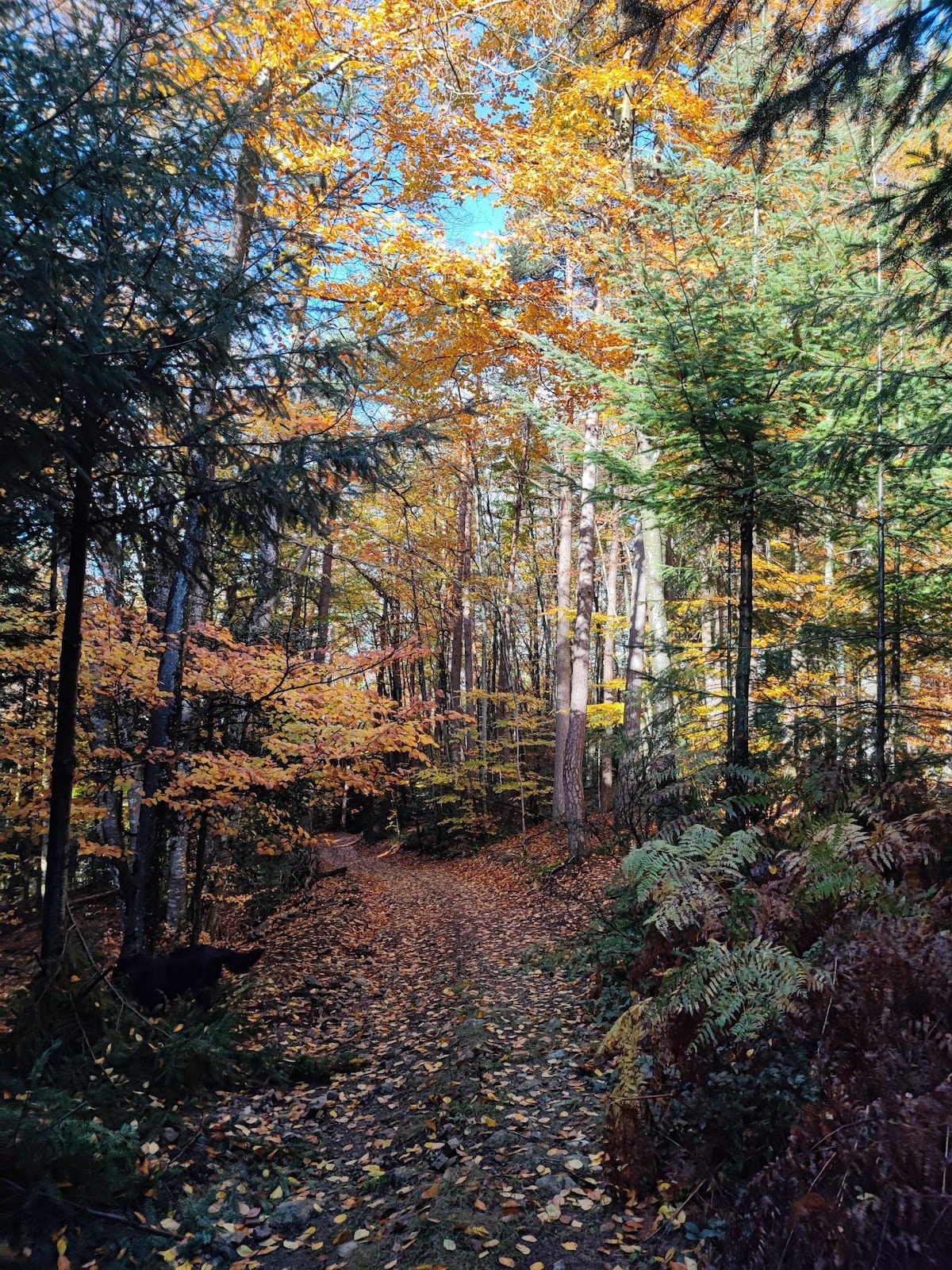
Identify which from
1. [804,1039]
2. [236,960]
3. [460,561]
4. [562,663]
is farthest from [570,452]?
[460,561]

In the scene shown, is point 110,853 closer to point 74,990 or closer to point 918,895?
point 74,990

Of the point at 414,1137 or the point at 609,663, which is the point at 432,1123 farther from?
the point at 609,663

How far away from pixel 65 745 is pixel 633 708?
34.4ft

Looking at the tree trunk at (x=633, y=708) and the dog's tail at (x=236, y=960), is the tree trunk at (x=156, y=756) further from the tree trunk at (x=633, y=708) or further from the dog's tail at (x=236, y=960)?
the tree trunk at (x=633, y=708)

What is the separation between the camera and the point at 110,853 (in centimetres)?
705

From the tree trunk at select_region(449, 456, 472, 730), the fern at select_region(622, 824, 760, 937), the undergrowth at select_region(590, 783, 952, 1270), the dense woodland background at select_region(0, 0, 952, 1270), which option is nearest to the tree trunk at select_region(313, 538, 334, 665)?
the dense woodland background at select_region(0, 0, 952, 1270)

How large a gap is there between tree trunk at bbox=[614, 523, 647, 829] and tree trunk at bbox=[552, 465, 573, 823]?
48.8 inches

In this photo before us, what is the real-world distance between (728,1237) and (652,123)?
14.7 meters

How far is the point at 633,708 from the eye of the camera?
44.1ft

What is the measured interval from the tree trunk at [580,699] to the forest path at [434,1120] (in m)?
3.34

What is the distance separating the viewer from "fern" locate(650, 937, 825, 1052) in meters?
3.41

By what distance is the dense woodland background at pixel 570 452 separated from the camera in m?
3.34

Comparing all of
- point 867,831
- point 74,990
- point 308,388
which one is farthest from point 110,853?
point 867,831

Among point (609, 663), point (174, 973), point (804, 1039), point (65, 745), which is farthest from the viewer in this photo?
point (609, 663)
